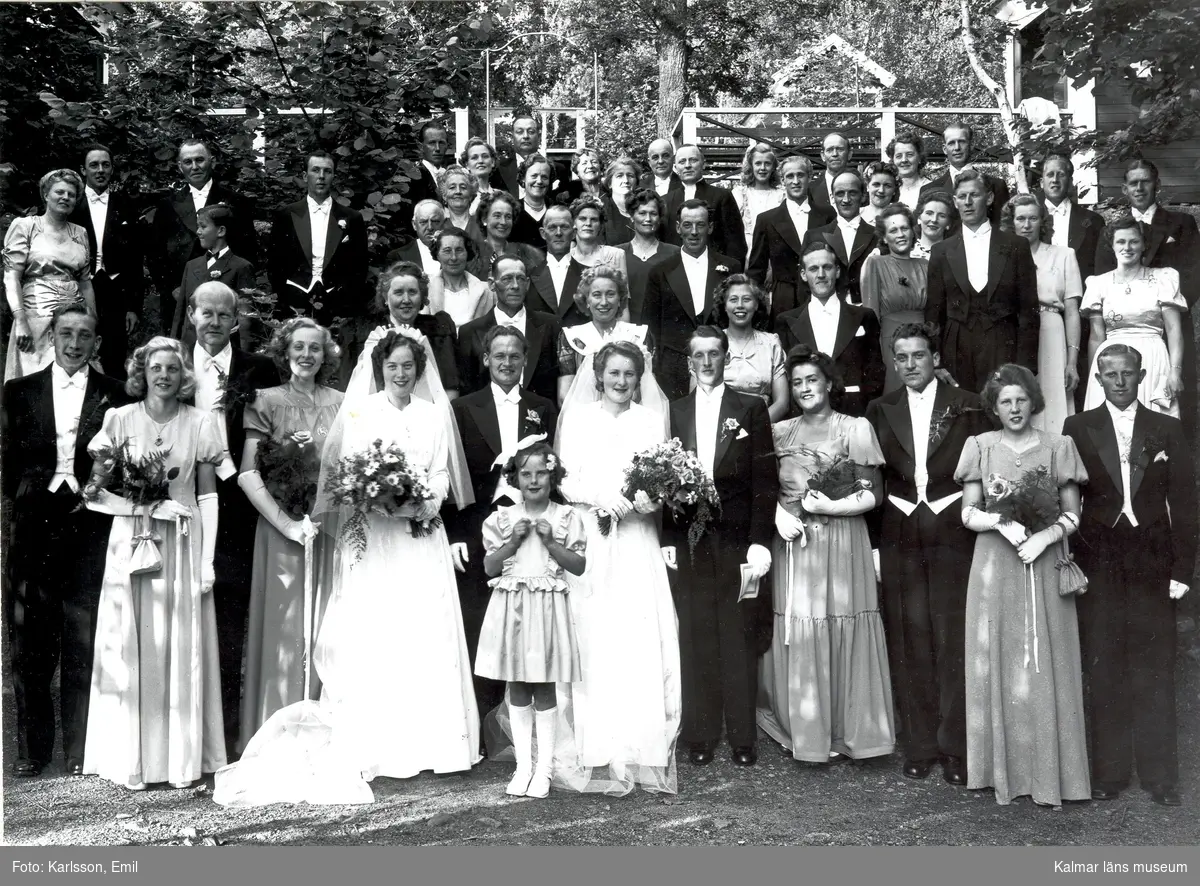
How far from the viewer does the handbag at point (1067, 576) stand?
254 inches

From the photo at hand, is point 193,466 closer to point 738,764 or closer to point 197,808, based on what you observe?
point 197,808

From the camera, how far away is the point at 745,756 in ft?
22.7

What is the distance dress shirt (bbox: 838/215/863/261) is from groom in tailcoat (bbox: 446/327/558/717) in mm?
2974

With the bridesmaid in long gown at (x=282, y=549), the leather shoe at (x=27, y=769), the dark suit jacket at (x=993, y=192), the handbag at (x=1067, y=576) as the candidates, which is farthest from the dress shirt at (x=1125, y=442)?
the leather shoe at (x=27, y=769)

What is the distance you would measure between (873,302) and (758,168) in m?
2.21

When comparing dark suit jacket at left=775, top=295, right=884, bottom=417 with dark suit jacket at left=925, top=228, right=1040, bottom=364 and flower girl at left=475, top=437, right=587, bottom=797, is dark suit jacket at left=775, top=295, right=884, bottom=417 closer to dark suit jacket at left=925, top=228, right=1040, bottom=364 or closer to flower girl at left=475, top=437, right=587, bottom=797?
dark suit jacket at left=925, top=228, right=1040, bottom=364

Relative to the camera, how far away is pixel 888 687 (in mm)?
6965

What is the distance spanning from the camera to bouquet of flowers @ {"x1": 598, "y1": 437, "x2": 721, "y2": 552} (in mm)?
6523

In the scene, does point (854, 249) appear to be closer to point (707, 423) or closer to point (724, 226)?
point (724, 226)

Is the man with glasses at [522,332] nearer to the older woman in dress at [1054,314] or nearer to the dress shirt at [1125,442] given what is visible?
the older woman in dress at [1054,314]

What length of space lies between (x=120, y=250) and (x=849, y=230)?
5015 mm

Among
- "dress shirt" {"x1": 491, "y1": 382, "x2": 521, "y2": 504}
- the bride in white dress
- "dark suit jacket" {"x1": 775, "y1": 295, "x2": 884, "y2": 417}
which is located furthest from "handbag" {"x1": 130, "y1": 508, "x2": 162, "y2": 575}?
"dark suit jacket" {"x1": 775, "y1": 295, "x2": 884, "y2": 417}

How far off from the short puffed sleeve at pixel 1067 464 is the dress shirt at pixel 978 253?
1.61 meters

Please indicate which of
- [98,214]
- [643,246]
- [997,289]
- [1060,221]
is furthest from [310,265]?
[1060,221]
